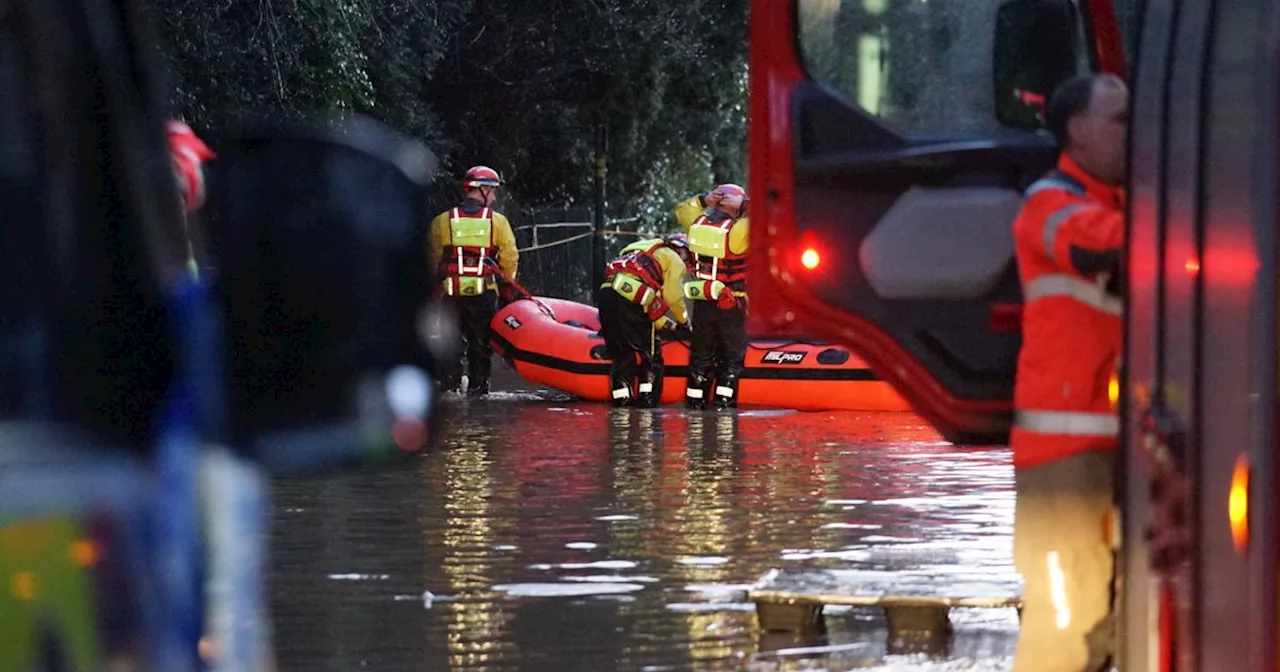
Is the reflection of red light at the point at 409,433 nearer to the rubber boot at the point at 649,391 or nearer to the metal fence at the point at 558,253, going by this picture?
the rubber boot at the point at 649,391

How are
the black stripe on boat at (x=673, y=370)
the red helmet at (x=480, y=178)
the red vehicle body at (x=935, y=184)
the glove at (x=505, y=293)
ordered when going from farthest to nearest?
1. the glove at (x=505, y=293)
2. the red helmet at (x=480, y=178)
3. the black stripe on boat at (x=673, y=370)
4. the red vehicle body at (x=935, y=184)

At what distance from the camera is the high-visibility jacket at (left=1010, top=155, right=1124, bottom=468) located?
5.82m

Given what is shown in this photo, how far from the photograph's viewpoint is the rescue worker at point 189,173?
104 inches

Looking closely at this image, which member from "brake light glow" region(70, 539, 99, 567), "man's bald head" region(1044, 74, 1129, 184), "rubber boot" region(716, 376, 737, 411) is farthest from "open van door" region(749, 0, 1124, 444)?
"rubber boot" region(716, 376, 737, 411)

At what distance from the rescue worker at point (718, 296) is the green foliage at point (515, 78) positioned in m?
3.93

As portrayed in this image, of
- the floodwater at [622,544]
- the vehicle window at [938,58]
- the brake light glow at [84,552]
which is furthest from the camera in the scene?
the floodwater at [622,544]

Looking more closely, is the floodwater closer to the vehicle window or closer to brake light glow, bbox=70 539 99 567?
the vehicle window

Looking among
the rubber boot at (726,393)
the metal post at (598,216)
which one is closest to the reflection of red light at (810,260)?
the rubber boot at (726,393)

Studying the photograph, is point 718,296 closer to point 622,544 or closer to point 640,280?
point 640,280

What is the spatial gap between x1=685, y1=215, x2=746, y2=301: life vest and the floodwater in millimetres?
2059

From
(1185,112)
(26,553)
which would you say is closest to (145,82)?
(26,553)

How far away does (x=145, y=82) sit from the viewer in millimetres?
2617

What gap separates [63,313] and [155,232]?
14 cm

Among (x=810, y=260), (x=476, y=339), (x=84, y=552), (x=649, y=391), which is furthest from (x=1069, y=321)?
(x=476, y=339)
